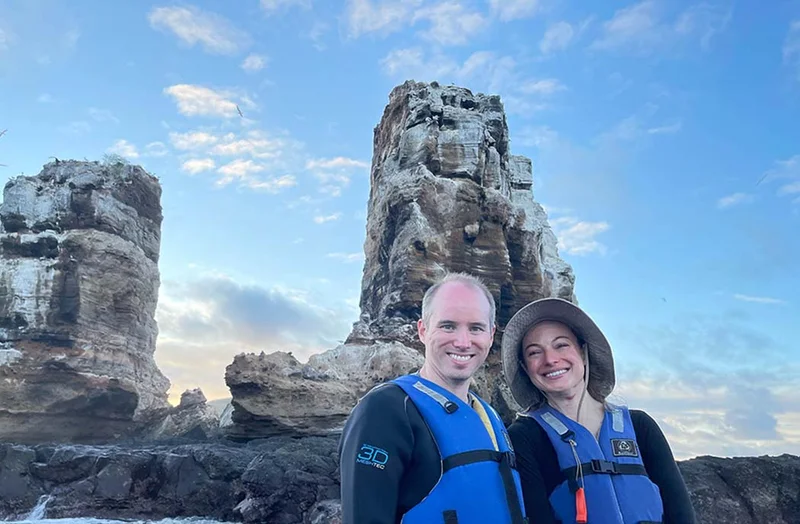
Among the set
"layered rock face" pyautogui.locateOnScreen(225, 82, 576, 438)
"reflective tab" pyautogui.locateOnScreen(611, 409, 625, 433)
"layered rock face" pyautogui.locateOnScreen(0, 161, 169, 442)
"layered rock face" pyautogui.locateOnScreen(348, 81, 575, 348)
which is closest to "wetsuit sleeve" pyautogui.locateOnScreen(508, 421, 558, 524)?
"reflective tab" pyautogui.locateOnScreen(611, 409, 625, 433)

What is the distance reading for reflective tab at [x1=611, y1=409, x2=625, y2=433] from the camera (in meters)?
2.75

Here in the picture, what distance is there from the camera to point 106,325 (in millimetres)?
26000

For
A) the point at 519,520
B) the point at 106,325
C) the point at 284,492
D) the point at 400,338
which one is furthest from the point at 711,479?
the point at 106,325

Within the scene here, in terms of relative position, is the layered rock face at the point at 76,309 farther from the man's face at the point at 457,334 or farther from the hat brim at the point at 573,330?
the man's face at the point at 457,334

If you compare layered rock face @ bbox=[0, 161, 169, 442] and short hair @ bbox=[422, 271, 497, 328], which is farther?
layered rock face @ bbox=[0, 161, 169, 442]

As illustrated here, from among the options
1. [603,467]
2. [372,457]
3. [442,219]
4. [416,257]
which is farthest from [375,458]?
[442,219]

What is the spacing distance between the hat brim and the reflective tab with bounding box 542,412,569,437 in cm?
20

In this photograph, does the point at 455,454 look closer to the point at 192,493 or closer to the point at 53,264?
the point at 192,493

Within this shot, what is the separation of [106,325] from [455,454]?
26966mm

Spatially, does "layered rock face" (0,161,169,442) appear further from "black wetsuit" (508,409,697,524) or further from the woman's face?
"black wetsuit" (508,409,697,524)

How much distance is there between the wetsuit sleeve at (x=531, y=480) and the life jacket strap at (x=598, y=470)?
11 centimetres

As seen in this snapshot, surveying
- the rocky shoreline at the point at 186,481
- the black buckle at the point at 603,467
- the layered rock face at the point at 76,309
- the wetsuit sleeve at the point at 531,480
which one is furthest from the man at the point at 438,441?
the layered rock face at the point at 76,309

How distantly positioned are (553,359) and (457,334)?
0.69 meters

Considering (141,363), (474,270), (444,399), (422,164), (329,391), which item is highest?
(422,164)
